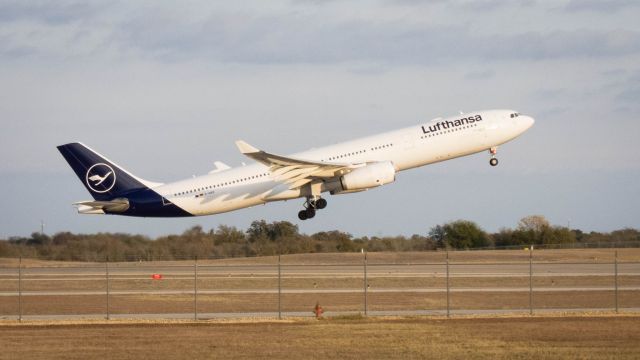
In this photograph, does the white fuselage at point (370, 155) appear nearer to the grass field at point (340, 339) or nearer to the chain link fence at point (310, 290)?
the chain link fence at point (310, 290)

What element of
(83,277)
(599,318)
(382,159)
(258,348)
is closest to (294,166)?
(382,159)

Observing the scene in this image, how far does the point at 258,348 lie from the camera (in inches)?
1065

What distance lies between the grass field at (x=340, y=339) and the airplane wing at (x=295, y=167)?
17.5 m

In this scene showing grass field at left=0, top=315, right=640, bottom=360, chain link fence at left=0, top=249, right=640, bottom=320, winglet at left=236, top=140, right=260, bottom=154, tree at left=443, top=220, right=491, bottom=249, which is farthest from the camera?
tree at left=443, top=220, right=491, bottom=249

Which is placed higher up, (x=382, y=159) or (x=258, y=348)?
(x=382, y=159)

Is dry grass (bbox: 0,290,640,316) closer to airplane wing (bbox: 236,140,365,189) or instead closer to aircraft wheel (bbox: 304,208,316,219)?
airplane wing (bbox: 236,140,365,189)

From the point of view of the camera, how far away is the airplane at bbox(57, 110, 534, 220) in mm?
52031

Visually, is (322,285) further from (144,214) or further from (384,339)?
(384,339)

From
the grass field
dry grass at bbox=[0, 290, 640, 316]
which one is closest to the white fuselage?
dry grass at bbox=[0, 290, 640, 316]

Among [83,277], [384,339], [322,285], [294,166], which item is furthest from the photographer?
[83,277]

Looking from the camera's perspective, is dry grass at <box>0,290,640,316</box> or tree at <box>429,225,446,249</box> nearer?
dry grass at <box>0,290,640,316</box>

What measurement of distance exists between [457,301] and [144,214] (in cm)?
2082

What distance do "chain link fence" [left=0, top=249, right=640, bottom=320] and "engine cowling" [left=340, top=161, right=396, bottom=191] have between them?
455 centimetres

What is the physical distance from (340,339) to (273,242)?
177ft
